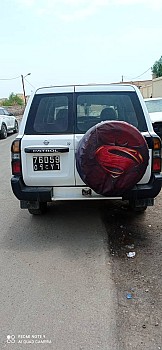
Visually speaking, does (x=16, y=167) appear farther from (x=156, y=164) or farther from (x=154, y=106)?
(x=154, y=106)

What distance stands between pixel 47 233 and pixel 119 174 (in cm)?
146

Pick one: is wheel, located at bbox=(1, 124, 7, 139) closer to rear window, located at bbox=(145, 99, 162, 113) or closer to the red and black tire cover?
rear window, located at bbox=(145, 99, 162, 113)

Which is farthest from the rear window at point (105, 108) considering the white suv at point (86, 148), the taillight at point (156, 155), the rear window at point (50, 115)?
the taillight at point (156, 155)

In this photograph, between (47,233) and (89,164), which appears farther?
(47,233)

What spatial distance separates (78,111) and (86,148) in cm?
96

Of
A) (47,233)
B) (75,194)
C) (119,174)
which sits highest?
(119,174)

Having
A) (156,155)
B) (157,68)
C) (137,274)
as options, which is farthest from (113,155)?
(157,68)

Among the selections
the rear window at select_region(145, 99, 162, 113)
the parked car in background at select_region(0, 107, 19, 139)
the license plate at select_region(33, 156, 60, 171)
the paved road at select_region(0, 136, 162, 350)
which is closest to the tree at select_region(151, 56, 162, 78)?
the parked car in background at select_region(0, 107, 19, 139)

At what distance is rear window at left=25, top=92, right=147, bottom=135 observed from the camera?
14.5 ft

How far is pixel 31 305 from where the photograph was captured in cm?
303

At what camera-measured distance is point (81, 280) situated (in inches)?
134

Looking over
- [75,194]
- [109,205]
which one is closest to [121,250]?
[75,194]

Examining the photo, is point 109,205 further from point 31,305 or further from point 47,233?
point 31,305

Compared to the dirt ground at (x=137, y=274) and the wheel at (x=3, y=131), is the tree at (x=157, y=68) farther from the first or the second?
the dirt ground at (x=137, y=274)
